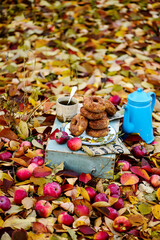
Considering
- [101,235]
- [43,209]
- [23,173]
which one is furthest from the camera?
[23,173]

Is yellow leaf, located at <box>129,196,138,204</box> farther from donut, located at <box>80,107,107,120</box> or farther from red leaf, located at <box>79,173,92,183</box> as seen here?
donut, located at <box>80,107,107,120</box>

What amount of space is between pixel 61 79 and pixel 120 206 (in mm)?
1556

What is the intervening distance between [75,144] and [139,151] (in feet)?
1.55

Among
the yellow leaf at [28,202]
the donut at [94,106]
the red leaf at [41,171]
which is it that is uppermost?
the donut at [94,106]

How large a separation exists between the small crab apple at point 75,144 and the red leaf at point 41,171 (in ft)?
0.63

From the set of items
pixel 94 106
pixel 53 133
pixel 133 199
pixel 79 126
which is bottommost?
pixel 133 199

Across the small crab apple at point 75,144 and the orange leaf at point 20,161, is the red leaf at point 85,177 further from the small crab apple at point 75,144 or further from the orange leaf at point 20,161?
the orange leaf at point 20,161

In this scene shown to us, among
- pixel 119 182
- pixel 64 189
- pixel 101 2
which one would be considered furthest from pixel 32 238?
pixel 101 2

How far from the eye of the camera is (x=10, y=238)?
4.44 ft

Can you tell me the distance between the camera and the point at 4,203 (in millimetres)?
1502

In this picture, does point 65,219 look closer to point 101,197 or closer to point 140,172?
point 101,197

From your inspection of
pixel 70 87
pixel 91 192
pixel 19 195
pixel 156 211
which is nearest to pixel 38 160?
pixel 19 195

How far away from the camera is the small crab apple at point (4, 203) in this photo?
4.92ft

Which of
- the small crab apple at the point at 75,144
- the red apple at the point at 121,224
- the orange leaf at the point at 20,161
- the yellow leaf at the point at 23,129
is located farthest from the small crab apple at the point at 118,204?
the yellow leaf at the point at 23,129
